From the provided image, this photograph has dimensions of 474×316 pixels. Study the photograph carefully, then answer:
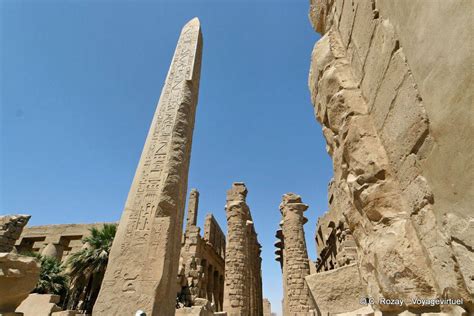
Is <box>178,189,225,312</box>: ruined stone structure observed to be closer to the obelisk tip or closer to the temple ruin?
the temple ruin

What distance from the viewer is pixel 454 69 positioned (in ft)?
3.52

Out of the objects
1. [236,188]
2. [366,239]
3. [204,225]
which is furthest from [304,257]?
[366,239]

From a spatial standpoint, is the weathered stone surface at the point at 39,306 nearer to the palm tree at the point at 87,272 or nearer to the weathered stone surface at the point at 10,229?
the palm tree at the point at 87,272

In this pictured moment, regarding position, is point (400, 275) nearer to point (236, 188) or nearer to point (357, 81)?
point (357, 81)

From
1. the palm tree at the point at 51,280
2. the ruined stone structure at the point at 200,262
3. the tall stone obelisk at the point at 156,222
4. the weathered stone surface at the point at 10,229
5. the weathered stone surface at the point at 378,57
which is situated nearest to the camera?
the weathered stone surface at the point at 378,57

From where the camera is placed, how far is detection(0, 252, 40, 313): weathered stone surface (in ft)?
13.4

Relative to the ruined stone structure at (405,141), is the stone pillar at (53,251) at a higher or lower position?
higher

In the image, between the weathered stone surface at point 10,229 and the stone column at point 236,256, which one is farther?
the stone column at point 236,256

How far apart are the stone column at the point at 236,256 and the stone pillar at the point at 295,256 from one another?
1.90 m

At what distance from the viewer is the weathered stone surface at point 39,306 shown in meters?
6.72

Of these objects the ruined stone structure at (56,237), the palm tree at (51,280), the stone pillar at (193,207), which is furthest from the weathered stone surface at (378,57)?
the ruined stone structure at (56,237)

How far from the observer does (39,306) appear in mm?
6879

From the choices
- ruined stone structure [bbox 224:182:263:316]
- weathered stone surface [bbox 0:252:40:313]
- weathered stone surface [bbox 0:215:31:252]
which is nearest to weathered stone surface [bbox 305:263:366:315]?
weathered stone surface [bbox 0:252:40:313]

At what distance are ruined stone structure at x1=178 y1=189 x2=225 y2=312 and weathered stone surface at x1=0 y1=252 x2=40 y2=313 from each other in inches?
281
